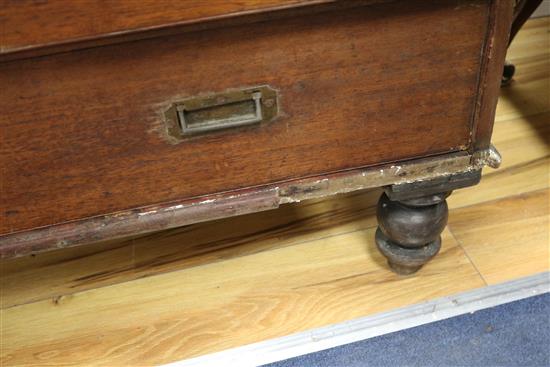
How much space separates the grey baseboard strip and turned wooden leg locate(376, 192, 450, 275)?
0.28 ft

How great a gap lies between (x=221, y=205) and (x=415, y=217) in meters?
0.29

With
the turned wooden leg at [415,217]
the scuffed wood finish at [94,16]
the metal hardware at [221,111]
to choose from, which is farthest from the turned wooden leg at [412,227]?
the scuffed wood finish at [94,16]

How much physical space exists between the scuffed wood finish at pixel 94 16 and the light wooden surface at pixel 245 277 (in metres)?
0.52

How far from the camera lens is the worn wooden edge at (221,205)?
73 cm

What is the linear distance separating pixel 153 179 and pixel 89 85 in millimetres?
144

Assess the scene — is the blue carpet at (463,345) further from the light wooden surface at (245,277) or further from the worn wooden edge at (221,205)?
the worn wooden edge at (221,205)

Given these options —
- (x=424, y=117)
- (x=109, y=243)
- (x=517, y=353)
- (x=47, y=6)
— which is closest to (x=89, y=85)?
(x=47, y=6)

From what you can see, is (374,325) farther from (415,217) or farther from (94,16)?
(94,16)

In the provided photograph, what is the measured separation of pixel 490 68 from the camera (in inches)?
27.9

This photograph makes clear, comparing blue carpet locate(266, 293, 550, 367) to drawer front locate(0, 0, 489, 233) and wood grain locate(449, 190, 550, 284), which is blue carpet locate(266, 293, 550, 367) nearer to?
wood grain locate(449, 190, 550, 284)

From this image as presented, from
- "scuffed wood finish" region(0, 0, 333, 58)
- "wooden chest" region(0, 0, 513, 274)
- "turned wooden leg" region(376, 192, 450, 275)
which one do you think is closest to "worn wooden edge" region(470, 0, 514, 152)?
"wooden chest" region(0, 0, 513, 274)

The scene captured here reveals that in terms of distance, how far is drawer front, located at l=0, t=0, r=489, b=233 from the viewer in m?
0.63

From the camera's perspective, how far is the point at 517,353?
2.94 feet

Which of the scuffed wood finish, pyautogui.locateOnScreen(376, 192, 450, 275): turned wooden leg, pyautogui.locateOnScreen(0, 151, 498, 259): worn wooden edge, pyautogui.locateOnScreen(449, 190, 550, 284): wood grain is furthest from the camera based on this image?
pyautogui.locateOnScreen(449, 190, 550, 284): wood grain
